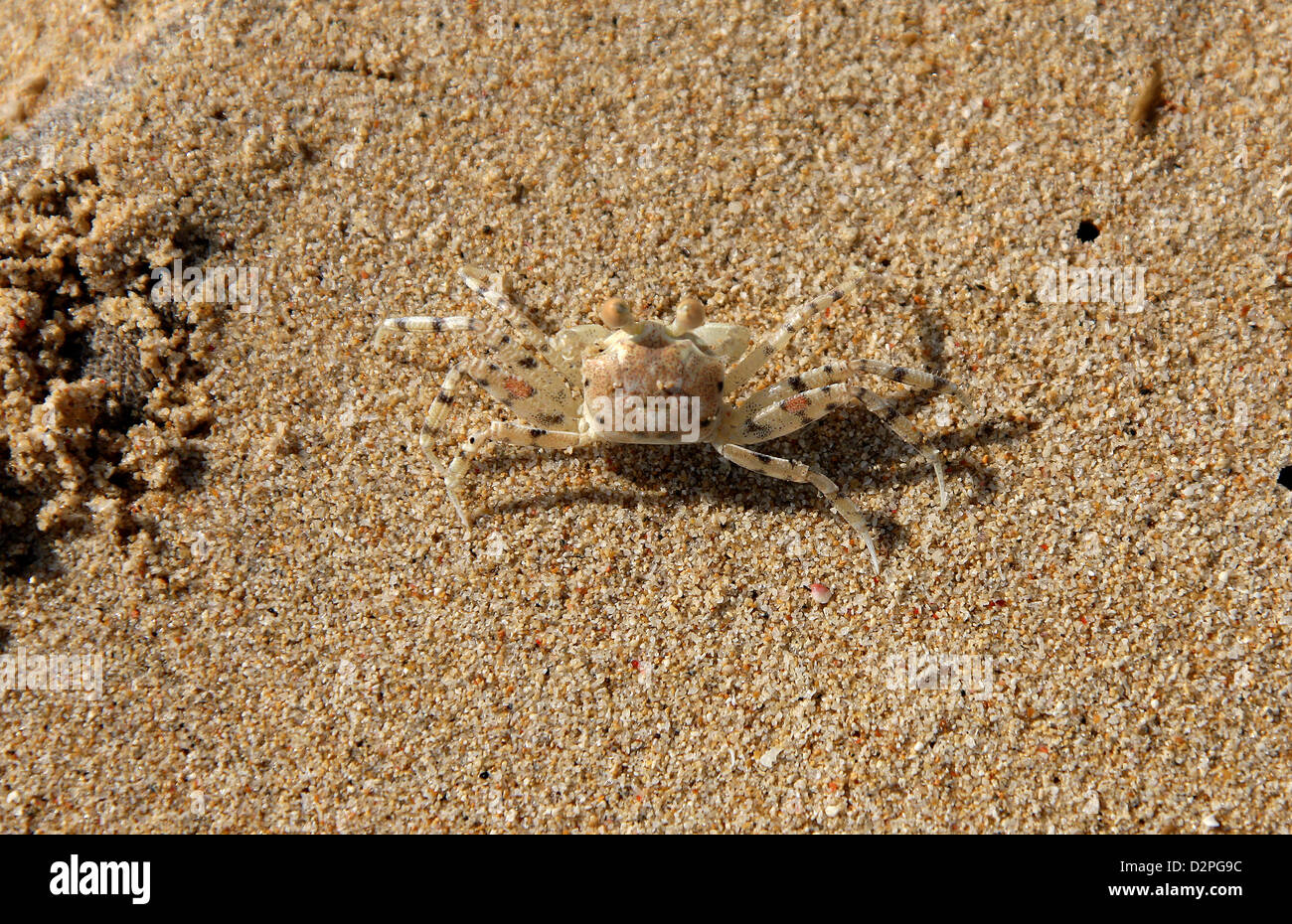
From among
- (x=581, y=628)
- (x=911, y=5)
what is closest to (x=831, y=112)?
(x=911, y=5)

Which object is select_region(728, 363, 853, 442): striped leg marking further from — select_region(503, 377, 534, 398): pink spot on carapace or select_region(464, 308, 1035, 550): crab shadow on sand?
select_region(503, 377, 534, 398): pink spot on carapace

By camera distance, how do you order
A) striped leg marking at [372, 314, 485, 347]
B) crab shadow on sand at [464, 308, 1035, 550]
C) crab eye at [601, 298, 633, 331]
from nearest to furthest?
crab eye at [601, 298, 633, 331] → striped leg marking at [372, 314, 485, 347] → crab shadow on sand at [464, 308, 1035, 550]

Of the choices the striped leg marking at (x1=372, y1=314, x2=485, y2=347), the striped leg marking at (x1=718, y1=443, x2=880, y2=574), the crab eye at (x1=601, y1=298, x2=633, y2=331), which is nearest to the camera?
the crab eye at (x1=601, y1=298, x2=633, y2=331)

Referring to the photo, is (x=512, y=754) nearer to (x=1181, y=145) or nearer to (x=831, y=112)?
(x=831, y=112)

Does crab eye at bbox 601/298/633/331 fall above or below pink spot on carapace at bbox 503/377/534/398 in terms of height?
above

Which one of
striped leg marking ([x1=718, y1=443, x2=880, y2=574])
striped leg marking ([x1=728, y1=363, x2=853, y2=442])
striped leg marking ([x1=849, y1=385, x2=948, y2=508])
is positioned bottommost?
striped leg marking ([x1=718, y1=443, x2=880, y2=574])

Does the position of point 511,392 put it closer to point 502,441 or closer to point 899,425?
point 502,441

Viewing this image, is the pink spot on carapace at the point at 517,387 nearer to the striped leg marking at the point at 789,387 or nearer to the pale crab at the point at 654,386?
the pale crab at the point at 654,386

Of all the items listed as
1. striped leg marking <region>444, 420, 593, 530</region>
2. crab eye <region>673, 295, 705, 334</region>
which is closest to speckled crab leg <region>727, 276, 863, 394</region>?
crab eye <region>673, 295, 705, 334</region>
